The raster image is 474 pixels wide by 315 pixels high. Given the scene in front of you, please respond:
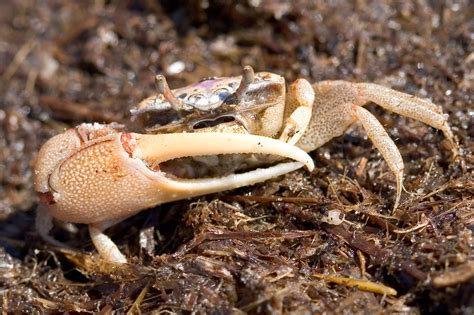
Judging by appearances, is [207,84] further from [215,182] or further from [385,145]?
[385,145]

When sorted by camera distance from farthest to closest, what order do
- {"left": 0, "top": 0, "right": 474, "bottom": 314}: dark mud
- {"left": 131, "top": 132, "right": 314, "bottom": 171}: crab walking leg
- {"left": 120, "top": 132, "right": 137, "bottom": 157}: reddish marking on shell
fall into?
{"left": 120, "top": 132, "right": 137, "bottom": 157}: reddish marking on shell → {"left": 131, "top": 132, "right": 314, "bottom": 171}: crab walking leg → {"left": 0, "top": 0, "right": 474, "bottom": 314}: dark mud

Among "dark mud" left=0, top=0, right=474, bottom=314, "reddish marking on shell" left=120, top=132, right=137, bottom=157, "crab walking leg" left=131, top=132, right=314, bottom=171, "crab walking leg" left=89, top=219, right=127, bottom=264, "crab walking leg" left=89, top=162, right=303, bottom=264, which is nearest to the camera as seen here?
"dark mud" left=0, top=0, right=474, bottom=314

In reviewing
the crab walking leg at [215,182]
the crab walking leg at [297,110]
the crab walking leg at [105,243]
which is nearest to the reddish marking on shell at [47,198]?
the crab walking leg at [105,243]

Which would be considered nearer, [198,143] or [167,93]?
[198,143]

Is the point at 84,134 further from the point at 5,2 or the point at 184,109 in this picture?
the point at 5,2

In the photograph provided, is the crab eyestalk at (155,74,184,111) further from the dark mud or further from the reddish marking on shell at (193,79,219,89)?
the dark mud

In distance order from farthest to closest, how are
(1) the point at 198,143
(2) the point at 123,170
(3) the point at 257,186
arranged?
(3) the point at 257,186 < (2) the point at 123,170 < (1) the point at 198,143

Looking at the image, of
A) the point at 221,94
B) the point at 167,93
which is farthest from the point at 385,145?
the point at 167,93

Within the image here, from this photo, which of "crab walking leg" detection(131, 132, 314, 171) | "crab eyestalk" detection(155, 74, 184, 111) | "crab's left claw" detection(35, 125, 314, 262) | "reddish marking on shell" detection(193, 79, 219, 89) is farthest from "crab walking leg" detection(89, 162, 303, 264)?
"reddish marking on shell" detection(193, 79, 219, 89)
